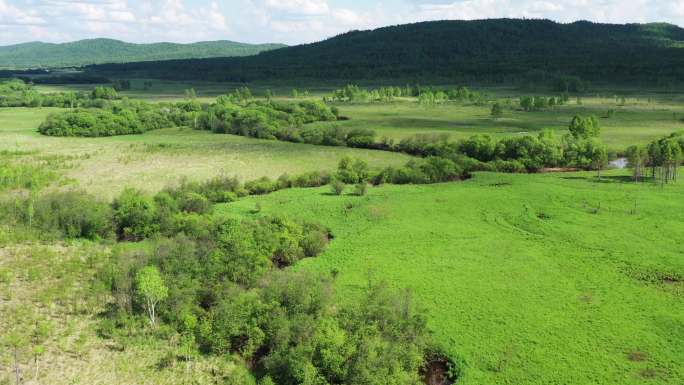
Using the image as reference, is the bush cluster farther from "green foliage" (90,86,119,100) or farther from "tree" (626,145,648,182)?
"green foliage" (90,86,119,100)

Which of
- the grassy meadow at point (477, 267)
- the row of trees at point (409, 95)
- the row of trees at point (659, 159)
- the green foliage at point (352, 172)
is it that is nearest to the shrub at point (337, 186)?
the grassy meadow at point (477, 267)

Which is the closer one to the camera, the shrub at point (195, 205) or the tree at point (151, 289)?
the tree at point (151, 289)

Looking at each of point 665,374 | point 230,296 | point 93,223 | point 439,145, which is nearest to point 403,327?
point 230,296

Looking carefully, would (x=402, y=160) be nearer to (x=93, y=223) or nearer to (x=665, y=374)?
(x=93, y=223)

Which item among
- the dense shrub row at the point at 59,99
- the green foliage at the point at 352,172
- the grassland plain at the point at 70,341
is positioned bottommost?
the grassland plain at the point at 70,341

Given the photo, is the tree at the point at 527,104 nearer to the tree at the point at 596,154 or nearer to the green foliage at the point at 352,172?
the tree at the point at 596,154

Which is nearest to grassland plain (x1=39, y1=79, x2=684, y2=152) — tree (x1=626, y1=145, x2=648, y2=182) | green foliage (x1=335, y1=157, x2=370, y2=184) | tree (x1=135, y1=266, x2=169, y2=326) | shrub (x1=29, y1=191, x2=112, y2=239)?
tree (x1=626, y1=145, x2=648, y2=182)

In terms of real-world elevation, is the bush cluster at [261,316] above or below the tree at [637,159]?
below
